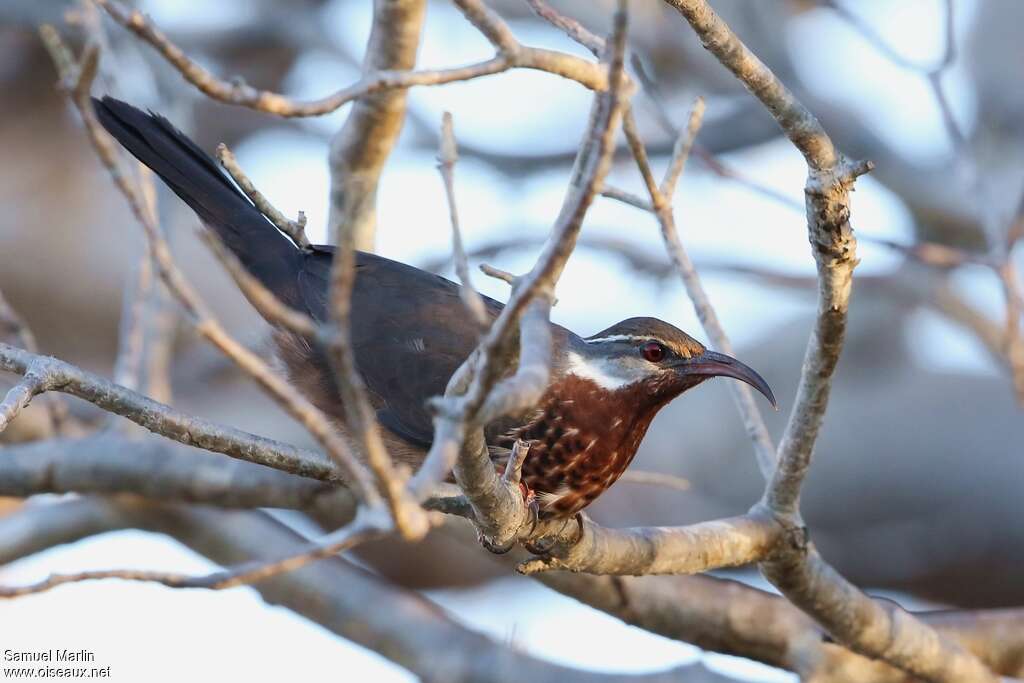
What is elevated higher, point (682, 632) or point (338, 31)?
point (338, 31)

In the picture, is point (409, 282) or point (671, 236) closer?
point (671, 236)

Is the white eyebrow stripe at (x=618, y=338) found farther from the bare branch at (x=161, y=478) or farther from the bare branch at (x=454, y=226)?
the bare branch at (x=454, y=226)

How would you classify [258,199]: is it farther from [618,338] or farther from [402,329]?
[618,338]

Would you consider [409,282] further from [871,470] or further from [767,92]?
[871,470]

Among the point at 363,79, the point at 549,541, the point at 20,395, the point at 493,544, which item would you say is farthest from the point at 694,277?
the point at 20,395

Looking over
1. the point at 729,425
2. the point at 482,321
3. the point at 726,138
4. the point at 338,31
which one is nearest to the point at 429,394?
the point at 482,321

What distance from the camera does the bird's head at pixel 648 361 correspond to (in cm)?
456

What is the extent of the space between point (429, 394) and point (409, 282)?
21.9 inches

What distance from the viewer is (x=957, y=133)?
206 inches

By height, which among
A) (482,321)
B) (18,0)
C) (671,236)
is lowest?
(482,321)

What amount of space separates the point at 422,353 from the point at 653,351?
85 cm

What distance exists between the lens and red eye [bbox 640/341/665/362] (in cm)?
461

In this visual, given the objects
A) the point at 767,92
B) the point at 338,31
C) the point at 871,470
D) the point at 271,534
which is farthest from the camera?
the point at 338,31

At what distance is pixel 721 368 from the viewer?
4477 mm
